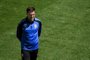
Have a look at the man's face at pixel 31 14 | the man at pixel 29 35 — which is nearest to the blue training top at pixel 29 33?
the man at pixel 29 35

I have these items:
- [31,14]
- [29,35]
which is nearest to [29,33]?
[29,35]

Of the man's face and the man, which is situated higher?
the man's face

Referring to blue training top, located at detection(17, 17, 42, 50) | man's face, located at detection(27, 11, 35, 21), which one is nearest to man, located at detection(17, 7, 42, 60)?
blue training top, located at detection(17, 17, 42, 50)

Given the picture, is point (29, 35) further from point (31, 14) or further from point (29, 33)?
point (31, 14)

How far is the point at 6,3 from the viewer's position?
1752 centimetres

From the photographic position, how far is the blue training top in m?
9.16

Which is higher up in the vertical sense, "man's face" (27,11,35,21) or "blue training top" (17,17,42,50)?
"man's face" (27,11,35,21)

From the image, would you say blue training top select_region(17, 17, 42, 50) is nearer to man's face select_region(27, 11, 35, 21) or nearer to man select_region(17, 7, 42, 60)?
man select_region(17, 7, 42, 60)

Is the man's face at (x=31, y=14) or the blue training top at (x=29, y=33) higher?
the man's face at (x=31, y=14)

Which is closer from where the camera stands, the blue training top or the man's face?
the man's face

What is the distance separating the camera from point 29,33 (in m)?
9.25

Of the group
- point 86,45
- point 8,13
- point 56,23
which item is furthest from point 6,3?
point 86,45

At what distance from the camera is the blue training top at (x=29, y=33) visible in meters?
9.16

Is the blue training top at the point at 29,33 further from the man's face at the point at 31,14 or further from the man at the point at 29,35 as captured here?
the man's face at the point at 31,14
